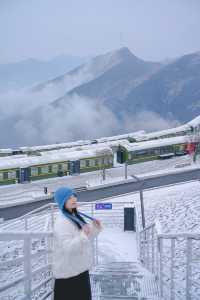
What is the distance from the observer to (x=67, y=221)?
3.59m

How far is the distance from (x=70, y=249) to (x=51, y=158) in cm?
1924

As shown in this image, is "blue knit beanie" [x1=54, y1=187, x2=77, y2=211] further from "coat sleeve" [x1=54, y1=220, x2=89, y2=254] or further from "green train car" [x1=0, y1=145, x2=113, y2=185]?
"green train car" [x1=0, y1=145, x2=113, y2=185]

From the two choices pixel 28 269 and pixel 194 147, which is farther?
pixel 194 147

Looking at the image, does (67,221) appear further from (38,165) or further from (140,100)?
(140,100)

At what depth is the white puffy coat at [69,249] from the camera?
355 centimetres

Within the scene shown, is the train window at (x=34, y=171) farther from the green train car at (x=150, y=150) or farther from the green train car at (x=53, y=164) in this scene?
the green train car at (x=150, y=150)

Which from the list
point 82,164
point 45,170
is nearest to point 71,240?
point 45,170

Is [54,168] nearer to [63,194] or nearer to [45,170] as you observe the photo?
[45,170]

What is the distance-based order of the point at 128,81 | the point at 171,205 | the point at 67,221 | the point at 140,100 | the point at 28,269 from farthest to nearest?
the point at 128,81 < the point at 140,100 < the point at 171,205 < the point at 28,269 < the point at 67,221

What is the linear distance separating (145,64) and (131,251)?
5336 centimetres

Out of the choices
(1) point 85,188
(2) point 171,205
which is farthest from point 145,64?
(2) point 171,205

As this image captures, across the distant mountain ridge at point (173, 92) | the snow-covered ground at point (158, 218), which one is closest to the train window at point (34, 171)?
the snow-covered ground at point (158, 218)

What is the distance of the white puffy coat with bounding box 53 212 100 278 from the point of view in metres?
3.55

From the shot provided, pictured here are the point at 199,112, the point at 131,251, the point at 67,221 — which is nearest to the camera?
the point at 67,221
